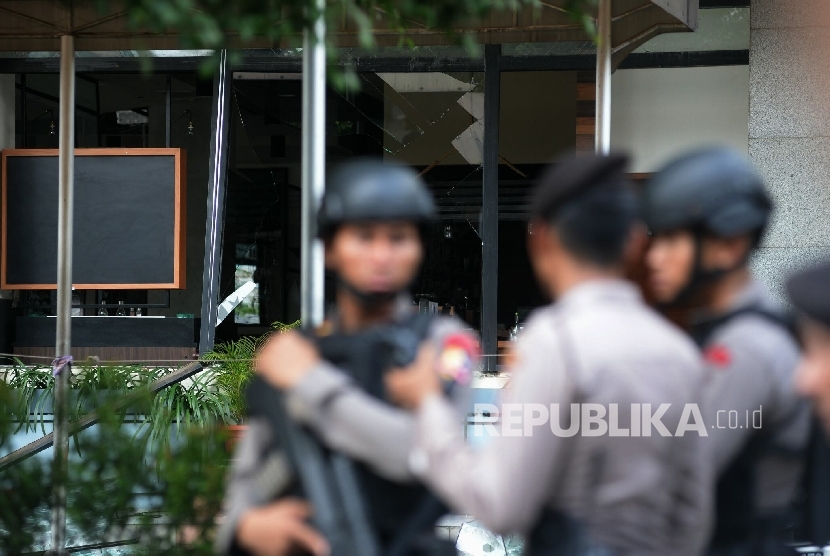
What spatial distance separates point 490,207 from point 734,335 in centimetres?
752

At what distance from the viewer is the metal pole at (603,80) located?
4605mm

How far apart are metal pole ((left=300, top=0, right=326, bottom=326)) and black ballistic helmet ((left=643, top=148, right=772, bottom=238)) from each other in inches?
37.9

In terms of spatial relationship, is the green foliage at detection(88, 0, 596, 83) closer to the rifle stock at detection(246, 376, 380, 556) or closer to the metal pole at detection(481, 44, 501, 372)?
the rifle stock at detection(246, 376, 380, 556)

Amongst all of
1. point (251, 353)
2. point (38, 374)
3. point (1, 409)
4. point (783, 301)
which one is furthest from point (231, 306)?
point (1, 409)

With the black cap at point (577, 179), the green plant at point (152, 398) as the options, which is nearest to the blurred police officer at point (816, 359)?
the black cap at point (577, 179)

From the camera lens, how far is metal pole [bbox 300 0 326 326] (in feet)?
9.20

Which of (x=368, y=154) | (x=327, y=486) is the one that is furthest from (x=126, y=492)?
(x=368, y=154)

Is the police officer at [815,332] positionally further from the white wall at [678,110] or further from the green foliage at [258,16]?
the white wall at [678,110]

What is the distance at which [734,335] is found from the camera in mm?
2119

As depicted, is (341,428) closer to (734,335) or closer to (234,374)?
(734,335)

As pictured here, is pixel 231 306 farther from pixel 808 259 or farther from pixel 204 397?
pixel 808 259

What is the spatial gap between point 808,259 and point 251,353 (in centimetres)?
487

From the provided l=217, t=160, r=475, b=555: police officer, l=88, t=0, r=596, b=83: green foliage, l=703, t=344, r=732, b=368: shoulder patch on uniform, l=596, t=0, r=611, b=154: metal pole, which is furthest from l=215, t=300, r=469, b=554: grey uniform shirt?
l=596, t=0, r=611, b=154: metal pole
